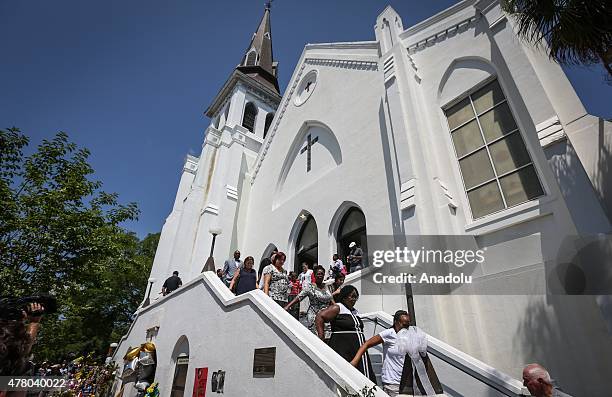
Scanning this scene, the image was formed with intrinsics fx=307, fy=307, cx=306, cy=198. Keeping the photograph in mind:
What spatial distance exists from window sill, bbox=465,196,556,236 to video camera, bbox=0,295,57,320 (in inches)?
284

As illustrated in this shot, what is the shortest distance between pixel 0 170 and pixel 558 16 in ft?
44.4

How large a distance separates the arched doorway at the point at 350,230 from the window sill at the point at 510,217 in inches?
136

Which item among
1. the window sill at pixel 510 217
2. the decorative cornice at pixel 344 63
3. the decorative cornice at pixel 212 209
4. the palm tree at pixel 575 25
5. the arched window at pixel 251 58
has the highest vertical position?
the arched window at pixel 251 58

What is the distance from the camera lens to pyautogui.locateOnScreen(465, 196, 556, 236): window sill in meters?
5.93

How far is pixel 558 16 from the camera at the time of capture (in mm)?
4723

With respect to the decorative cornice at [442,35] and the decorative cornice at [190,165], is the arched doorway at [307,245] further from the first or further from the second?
the decorative cornice at [190,165]

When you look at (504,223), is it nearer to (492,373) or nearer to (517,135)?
(517,135)

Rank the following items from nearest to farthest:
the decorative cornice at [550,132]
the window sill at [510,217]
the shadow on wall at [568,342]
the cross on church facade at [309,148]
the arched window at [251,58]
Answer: the shadow on wall at [568,342], the decorative cornice at [550,132], the window sill at [510,217], the cross on church facade at [309,148], the arched window at [251,58]

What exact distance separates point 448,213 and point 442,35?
18.8 ft

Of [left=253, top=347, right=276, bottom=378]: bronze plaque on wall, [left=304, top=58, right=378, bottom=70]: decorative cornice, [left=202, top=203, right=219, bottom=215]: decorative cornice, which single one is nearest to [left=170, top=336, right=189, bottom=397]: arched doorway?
[left=253, top=347, right=276, bottom=378]: bronze plaque on wall

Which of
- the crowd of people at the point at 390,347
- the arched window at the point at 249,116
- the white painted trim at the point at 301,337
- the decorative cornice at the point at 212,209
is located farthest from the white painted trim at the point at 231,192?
the crowd of people at the point at 390,347

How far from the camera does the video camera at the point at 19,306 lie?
2.45m

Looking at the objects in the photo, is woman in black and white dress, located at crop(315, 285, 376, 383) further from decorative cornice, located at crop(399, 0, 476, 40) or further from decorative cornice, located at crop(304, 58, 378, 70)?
decorative cornice, located at crop(304, 58, 378, 70)

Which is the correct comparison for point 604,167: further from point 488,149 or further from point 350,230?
point 350,230
